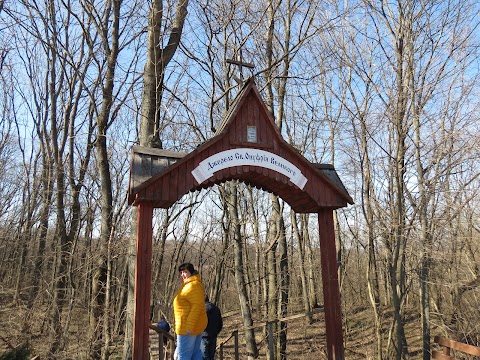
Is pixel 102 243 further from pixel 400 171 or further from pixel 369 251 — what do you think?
pixel 369 251

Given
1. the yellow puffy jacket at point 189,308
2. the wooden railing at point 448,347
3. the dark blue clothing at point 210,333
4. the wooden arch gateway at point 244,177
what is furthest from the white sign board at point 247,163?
the wooden railing at point 448,347

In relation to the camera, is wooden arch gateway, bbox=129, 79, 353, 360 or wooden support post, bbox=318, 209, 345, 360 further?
wooden support post, bbox=318, 209, 345, 360

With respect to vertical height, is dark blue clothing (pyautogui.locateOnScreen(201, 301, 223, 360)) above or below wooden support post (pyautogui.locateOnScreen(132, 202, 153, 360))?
below

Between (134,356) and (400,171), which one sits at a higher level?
(400,171)

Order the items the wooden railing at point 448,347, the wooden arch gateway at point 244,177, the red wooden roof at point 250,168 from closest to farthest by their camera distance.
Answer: the wooden arch gateway at point 244,177 < the red wooden roof at point 250,168 < the wooden railing at point 448,347

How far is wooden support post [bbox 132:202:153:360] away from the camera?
13.9 ft

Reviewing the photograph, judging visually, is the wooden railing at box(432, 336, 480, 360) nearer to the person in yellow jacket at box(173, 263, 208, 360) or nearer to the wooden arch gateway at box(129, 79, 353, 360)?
the wooden arch gateway at box(129, 79, 353, 360)

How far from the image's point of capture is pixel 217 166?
504cm

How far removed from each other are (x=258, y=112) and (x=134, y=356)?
3.42 m

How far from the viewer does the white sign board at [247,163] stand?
4.94 meters

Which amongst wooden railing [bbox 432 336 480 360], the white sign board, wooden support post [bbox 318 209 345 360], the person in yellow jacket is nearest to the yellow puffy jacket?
the person in yellow jacket

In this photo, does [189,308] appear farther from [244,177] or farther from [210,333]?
[244,177]

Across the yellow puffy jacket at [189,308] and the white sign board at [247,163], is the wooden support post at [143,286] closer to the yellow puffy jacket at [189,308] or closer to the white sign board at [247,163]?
the yellow puffy jacket at [189,308]

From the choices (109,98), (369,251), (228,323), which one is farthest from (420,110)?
(228,323)
